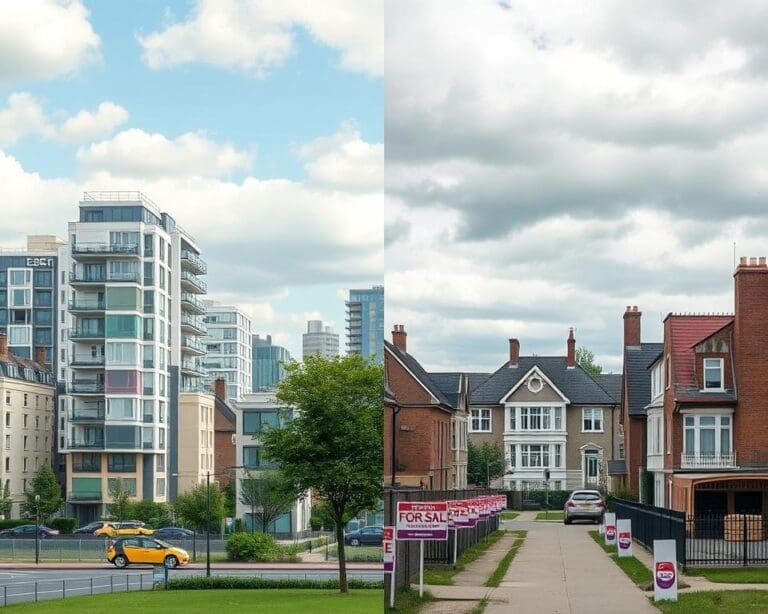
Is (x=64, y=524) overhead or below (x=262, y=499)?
below

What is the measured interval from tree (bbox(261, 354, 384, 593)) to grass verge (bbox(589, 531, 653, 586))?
759 centimetres

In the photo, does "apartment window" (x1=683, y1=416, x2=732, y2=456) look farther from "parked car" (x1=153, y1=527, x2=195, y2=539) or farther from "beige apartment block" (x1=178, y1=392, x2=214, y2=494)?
"beige apartment block" (x1=178, y1=392, x2=214, y2=494)

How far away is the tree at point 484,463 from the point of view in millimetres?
11047

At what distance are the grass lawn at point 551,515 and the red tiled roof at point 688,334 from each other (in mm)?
2735

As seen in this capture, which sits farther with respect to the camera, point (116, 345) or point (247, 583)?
point (116, 345)

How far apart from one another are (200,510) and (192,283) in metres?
8.75

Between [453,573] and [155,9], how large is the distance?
10581 mm

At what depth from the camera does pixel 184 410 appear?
3625cm

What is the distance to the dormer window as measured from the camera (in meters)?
14.9

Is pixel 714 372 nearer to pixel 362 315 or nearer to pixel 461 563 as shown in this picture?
pixel 461 563

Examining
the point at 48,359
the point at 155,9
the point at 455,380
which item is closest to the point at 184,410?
the point at 48,359

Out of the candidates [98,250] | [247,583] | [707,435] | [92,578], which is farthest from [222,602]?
[98,250]

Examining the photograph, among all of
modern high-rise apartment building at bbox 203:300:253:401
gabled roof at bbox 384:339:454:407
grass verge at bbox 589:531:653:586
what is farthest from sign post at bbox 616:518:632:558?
modern high-rise apartment building at bbox 203:300:253:401

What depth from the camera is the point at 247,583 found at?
19672mm
